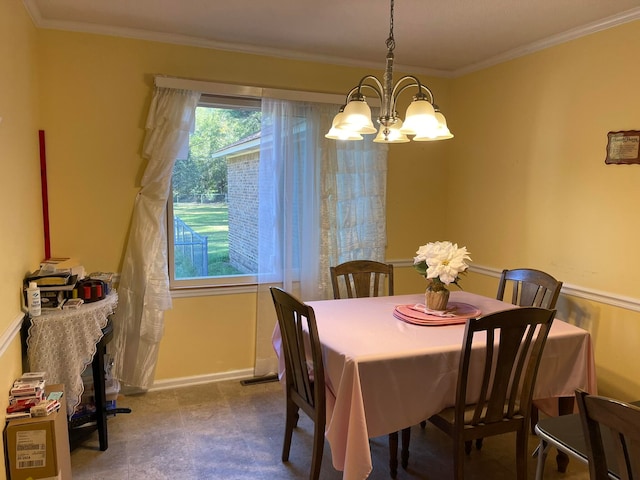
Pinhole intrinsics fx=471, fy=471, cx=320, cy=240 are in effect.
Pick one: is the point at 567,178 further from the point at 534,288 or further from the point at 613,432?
the point at 613,432

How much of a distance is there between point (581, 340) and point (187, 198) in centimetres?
254

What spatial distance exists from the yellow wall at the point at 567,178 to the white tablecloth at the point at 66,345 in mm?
2786

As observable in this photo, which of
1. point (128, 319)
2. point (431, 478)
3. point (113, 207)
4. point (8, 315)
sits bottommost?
point (431, 478)

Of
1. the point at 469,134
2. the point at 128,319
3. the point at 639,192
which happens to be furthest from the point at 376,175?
the point at 128,319

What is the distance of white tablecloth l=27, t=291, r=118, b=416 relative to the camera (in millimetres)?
2229

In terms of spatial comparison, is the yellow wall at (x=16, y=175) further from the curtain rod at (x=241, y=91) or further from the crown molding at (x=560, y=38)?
the crown molding at (x=560, y=38)

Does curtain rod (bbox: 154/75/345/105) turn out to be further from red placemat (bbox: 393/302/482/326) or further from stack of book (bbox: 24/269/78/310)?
red placemat (bbox: 393/302/482/326)

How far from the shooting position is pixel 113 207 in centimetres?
305

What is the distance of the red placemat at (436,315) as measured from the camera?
7.58 ft

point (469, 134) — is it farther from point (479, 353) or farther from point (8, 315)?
point (8, 315)

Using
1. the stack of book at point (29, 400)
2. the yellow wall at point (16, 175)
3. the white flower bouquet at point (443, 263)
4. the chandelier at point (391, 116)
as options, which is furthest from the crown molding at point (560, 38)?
the stack of book at point (29, 400)

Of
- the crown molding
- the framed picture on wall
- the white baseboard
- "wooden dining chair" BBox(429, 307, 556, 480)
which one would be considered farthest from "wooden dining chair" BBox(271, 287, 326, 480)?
the crown molding

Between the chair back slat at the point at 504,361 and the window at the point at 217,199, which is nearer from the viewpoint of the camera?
the chair back slat at the point at 504,361

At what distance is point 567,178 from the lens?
118 inches
